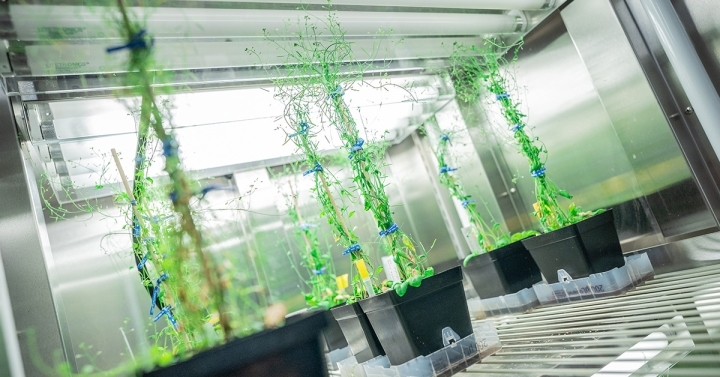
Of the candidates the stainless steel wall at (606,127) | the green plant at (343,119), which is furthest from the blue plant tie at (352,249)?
the stainless steel wall at (606,127)

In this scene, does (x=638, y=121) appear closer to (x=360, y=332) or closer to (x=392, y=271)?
(x=392, y=271)

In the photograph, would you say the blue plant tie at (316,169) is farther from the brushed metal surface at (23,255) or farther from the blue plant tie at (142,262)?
the brushed metal surface at (23,255)

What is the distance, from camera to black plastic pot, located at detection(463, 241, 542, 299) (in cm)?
221

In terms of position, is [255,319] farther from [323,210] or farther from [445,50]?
[445,50]

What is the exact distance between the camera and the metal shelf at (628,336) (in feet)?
3.13

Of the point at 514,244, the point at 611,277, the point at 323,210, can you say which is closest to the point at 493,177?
the point at 514,244

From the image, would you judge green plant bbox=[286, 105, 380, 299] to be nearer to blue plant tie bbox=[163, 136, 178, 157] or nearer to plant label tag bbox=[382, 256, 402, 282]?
plant label tag bbox=[382, 256, 402, 282]

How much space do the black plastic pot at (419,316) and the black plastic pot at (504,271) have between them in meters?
0.69

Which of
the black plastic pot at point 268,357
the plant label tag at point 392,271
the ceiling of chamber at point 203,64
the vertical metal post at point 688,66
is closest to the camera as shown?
the black plastic pot at point 268,357

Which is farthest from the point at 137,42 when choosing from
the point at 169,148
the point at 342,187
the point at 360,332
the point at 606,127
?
the point at 606,127

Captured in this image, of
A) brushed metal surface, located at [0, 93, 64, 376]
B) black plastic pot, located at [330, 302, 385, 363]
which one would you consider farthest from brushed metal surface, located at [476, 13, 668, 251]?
brushed metal surface, located at [0, 93, 64, 376]

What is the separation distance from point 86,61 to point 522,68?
226 cm

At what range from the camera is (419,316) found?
4.85ft

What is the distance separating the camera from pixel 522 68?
2.82 m
